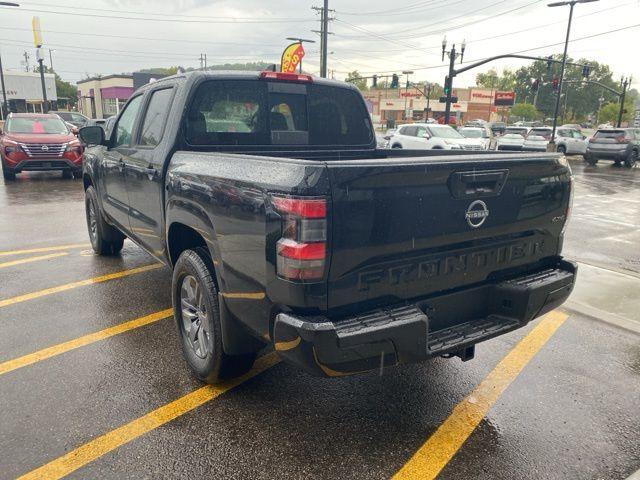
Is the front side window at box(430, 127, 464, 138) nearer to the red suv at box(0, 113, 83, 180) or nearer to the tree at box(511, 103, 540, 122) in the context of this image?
the red suv at box(0, 113, 83, 180)

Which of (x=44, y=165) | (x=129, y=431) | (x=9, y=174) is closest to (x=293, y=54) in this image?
(x=44, y=165)

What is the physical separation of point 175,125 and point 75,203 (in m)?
7.96

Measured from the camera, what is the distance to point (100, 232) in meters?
6.01

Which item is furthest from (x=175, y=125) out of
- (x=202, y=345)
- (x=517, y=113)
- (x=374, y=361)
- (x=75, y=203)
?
(x=517, y=113)

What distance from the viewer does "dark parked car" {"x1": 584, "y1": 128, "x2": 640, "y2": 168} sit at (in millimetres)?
22344

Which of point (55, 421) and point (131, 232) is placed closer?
point (55, 421)

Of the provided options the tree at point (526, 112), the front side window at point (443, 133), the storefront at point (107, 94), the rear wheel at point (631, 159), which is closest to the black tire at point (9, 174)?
the front side window at point (443, 133)

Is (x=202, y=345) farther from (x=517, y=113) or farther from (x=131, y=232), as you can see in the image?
(x=517, y=113)

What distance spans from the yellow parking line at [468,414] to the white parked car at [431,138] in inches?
658

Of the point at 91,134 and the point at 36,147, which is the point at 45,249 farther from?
the point at 36,147

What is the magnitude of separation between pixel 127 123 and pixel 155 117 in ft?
2.87

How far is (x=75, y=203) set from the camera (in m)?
10.4

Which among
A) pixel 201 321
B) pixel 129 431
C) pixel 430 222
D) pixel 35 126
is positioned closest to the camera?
pixel 430 222

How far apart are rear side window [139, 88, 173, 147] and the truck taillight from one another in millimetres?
2011
